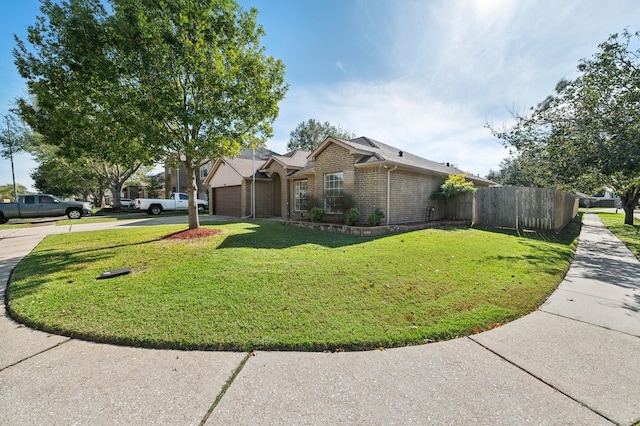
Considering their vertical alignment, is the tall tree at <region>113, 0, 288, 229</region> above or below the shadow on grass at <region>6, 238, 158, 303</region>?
above

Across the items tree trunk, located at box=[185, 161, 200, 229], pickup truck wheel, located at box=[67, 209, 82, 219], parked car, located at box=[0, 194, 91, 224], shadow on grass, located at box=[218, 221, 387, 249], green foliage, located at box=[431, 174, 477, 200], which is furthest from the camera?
pickup truck wheel, located at box=[67, 209, 82, 219]

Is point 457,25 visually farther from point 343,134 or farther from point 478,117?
point 343,134

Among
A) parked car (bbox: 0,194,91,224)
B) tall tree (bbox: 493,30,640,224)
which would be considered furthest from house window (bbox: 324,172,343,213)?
parked car (bbox: 0,194,91,224)

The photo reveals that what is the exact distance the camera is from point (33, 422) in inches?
75.6

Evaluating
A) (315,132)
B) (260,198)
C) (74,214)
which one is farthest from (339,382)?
(315,132)

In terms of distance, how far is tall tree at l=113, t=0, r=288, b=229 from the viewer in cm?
722

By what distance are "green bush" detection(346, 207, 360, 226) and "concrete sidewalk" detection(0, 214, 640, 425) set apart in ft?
24.7

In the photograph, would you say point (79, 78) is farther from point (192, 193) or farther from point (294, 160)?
point (294, 160)

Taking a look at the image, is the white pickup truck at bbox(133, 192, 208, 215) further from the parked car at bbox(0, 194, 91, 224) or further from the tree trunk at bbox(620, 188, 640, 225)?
the tree trunk at bbox(620, 188, 640, 225)

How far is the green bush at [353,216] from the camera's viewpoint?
1074 cm

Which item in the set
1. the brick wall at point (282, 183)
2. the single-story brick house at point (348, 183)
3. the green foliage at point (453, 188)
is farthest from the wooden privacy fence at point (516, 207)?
the brick wall at point (282, 183)

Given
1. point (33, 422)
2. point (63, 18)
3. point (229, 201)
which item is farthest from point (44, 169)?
point (33, 422)

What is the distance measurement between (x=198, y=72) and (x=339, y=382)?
8.65m

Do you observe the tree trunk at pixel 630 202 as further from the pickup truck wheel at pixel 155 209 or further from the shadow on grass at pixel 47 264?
the pickup truck wheel at pixel 155 209
